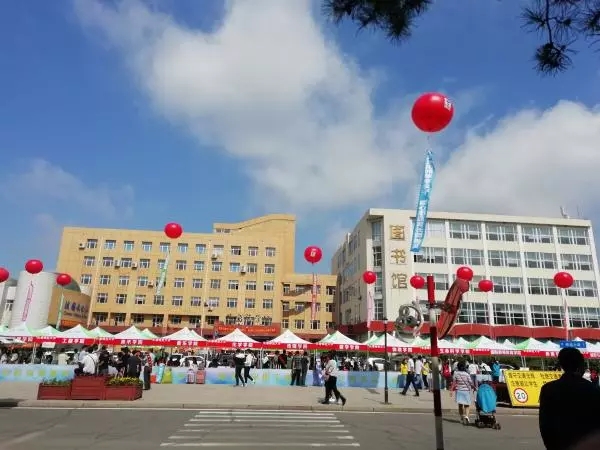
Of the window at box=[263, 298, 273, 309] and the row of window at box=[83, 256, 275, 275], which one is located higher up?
the row of window at box=[83, 256, 275, 275]

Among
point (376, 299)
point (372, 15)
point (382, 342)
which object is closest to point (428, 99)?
point (372, 15)

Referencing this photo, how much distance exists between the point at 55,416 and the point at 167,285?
55.8 m

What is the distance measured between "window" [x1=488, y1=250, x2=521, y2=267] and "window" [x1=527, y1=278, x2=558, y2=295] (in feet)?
8.45

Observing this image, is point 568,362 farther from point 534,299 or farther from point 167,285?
point 167,285

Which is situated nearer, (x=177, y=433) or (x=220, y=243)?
(x=177, y=433)

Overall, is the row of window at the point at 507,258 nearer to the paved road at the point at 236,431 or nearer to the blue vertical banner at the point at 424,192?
the blue vertical banner at the point at 424,192

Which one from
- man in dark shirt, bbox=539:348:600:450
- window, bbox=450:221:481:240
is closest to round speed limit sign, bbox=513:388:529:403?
man in dark shirt, bbox=539:348:600:450

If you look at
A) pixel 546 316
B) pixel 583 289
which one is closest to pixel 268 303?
pixel 546 316

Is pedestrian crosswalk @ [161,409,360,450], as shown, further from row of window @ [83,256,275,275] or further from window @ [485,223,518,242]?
row of window @ [83,256,275,275]

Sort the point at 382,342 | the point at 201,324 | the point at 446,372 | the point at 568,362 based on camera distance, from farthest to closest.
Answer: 1. the point at 201,324
2. the point at 382,342
3. the point at 446,372
4. the point at 568,362

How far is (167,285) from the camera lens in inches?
2643

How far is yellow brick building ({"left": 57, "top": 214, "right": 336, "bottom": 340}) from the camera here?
217 feet

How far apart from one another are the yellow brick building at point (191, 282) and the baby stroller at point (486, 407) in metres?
52.9

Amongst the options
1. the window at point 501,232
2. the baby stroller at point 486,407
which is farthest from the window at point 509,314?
the baby stroller at point 486,407
